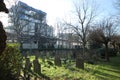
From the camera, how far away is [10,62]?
1042 centimetres

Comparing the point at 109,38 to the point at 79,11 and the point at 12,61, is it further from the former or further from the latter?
the point at 12,61

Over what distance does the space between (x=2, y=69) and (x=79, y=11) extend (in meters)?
40.0

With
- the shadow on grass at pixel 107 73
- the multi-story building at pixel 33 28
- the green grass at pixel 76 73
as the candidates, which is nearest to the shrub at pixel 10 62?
the green grass at pixel 76 73

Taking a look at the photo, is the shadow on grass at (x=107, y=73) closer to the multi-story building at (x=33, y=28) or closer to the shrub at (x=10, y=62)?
the shrub at (x=10, y=62)

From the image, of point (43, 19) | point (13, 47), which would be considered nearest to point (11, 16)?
point (43, 19)

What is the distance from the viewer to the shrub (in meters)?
9.03

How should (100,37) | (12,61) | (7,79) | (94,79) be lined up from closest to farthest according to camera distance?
(7,79) < (12,61) < (94,79) < (100,37)

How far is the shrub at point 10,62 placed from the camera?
9034 millimetres

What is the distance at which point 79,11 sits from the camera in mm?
47875

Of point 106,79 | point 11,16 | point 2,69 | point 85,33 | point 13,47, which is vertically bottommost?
point 106,79

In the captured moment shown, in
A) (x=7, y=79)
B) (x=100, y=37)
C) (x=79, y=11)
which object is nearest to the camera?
(x=7, y=79)

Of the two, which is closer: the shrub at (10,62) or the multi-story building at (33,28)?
the shrub at (10,62)

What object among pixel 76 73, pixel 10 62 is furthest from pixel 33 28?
pixel 10 62

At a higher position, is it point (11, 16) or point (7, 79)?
point (11, 16)
